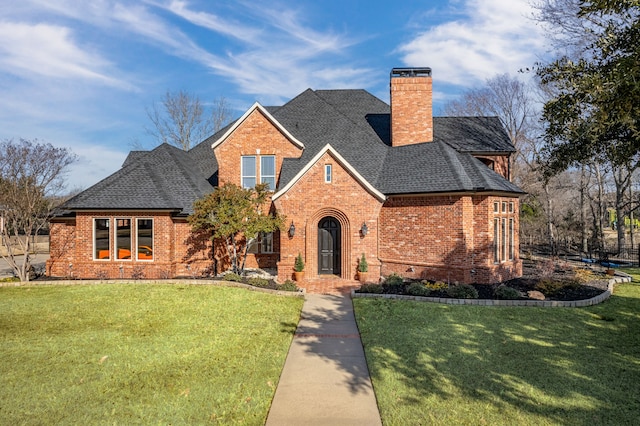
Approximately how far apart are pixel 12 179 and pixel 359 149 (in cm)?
1605

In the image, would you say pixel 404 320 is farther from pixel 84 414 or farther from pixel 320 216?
pixel 84 414

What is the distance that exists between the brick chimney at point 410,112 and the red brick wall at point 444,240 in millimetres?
5075

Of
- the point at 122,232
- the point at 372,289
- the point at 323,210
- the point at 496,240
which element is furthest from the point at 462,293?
the point at 122,232

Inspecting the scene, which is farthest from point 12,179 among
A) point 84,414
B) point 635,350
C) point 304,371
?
point 635,350

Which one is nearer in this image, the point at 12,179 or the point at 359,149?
the point at 12,179

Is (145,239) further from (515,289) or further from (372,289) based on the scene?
(515,289)

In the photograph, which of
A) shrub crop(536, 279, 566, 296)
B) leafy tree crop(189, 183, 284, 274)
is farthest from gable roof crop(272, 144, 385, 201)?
shrub crop(536, 279, 566, 296)

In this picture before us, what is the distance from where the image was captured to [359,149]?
19984 mm

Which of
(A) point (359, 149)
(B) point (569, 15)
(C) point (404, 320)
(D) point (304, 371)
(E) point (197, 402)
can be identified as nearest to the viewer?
(E) point (197, 402)

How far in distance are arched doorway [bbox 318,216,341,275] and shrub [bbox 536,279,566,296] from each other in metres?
7.78

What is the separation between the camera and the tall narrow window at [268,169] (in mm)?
19234

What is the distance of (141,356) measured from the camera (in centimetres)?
767

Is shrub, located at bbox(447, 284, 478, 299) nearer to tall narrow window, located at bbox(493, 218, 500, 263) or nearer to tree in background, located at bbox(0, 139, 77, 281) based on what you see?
tall narrow window, located at bbox(493, 218, 500, 263)

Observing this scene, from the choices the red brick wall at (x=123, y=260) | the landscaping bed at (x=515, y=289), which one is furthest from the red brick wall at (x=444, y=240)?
the red brick wall at (x=123, y=260)
